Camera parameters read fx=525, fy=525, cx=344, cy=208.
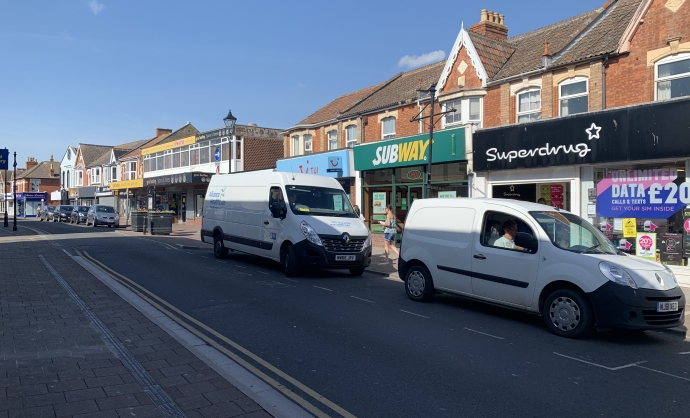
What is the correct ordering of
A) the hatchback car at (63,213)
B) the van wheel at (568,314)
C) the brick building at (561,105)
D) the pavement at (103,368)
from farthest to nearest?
the hatchback car at (63,213), the brick building at (561,105), the van wheel at (568,314), the pavement at (103,368)

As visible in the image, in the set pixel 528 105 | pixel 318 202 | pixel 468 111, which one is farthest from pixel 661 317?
pixel 468 111

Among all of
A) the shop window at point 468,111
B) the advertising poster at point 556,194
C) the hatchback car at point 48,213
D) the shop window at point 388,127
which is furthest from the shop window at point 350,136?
the hatchback car at point 48,213

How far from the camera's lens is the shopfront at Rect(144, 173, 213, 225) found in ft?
120

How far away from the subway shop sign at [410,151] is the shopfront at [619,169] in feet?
6.29

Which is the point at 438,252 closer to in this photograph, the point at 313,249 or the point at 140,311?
the point at 313,249

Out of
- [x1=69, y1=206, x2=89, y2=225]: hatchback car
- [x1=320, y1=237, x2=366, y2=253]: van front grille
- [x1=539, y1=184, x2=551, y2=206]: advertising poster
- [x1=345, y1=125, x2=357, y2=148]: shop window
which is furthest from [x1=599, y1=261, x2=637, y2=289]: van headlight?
[x1=69, y1=206, x2=89, y2=225]: hatchback car

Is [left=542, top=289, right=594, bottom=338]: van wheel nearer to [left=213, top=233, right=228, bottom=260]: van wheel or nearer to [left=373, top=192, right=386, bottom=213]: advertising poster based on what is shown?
[left=213, top=233, right=228, bottom=260]: van wheel

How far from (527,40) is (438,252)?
13400 millimetres

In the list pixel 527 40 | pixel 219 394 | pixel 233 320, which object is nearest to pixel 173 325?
pixel 233 320

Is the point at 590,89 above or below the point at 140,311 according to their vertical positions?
above

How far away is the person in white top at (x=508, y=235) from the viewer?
8.23 metres

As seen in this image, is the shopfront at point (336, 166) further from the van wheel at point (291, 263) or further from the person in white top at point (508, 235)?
the person in white top at point (508, 235)

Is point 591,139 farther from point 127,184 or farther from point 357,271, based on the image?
point 127,184

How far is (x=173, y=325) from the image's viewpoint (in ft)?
24.1
